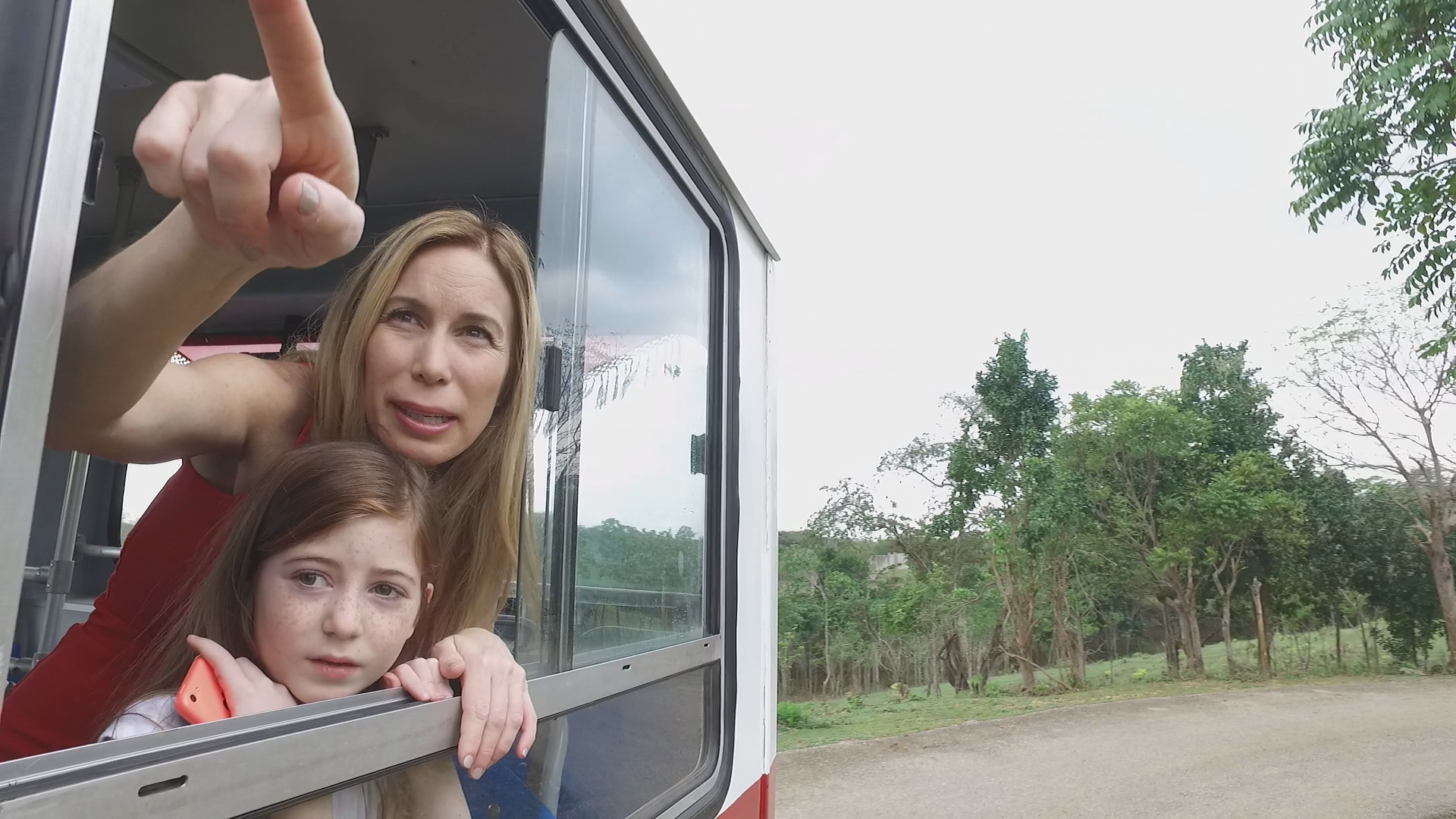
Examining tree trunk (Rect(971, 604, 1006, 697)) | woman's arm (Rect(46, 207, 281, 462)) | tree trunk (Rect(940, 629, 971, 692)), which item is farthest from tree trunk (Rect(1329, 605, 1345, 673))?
woman's arm (Rect(46, 207, 281, 462))

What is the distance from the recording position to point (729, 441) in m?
2.04

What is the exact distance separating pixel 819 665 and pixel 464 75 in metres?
9.82

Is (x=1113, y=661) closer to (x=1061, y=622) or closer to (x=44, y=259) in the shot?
(x=1061, y=622)

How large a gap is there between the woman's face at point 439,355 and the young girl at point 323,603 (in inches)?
3.7

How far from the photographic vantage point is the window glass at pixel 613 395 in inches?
50.9

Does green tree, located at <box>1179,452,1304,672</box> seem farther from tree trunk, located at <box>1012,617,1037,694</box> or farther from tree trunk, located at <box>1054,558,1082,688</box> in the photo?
tree trunk, located at <box>1012,617,1037,694</box>

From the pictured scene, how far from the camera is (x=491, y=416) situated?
1.25m

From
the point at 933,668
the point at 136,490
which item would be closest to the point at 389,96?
the point at 136,490

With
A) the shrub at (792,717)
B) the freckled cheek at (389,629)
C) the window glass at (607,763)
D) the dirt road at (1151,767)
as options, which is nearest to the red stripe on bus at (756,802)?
the window glass at (607,763)

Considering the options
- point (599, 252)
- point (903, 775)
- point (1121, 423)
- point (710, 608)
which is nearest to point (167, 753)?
point (599, 252)

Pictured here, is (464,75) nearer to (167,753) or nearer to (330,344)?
(330,344)

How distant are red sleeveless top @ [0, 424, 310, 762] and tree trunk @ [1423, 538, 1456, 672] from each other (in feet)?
50.2

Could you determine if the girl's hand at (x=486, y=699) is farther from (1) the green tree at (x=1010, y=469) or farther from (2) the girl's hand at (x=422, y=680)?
(1) the green tree at (x=1010, y=469)

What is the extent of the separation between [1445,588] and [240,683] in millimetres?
15448
